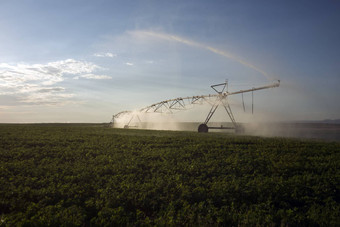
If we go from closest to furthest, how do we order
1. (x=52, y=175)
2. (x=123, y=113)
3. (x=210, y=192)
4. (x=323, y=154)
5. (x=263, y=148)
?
(x=210, y=192)
(x=52, y=175)
(x=323, y=154)
(x=263, y=148)
(x=123, y=113)

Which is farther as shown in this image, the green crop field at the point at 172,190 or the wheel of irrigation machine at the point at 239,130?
the wheel of irrigation machine at the point at 239,130

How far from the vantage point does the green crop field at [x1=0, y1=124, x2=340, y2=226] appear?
30.8 feet

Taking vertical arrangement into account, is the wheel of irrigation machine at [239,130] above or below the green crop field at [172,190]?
above

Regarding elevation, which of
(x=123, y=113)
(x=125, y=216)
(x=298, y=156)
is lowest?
(x=125, y=216)

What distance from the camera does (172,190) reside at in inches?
480

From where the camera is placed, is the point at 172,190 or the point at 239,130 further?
the point at 239,130

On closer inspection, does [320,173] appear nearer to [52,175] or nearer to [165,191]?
[165,191]

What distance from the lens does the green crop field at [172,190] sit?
9.38m

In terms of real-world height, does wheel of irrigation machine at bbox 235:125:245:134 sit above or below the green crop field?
above

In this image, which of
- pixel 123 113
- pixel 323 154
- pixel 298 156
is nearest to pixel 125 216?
pixel 298 156

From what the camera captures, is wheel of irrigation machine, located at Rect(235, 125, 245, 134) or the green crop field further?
wheel of irrigation machine, located at Rect(235, 125, 245, 134)

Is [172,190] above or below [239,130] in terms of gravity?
below

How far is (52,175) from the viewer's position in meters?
14.5

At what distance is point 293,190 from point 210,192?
15.5 feet
